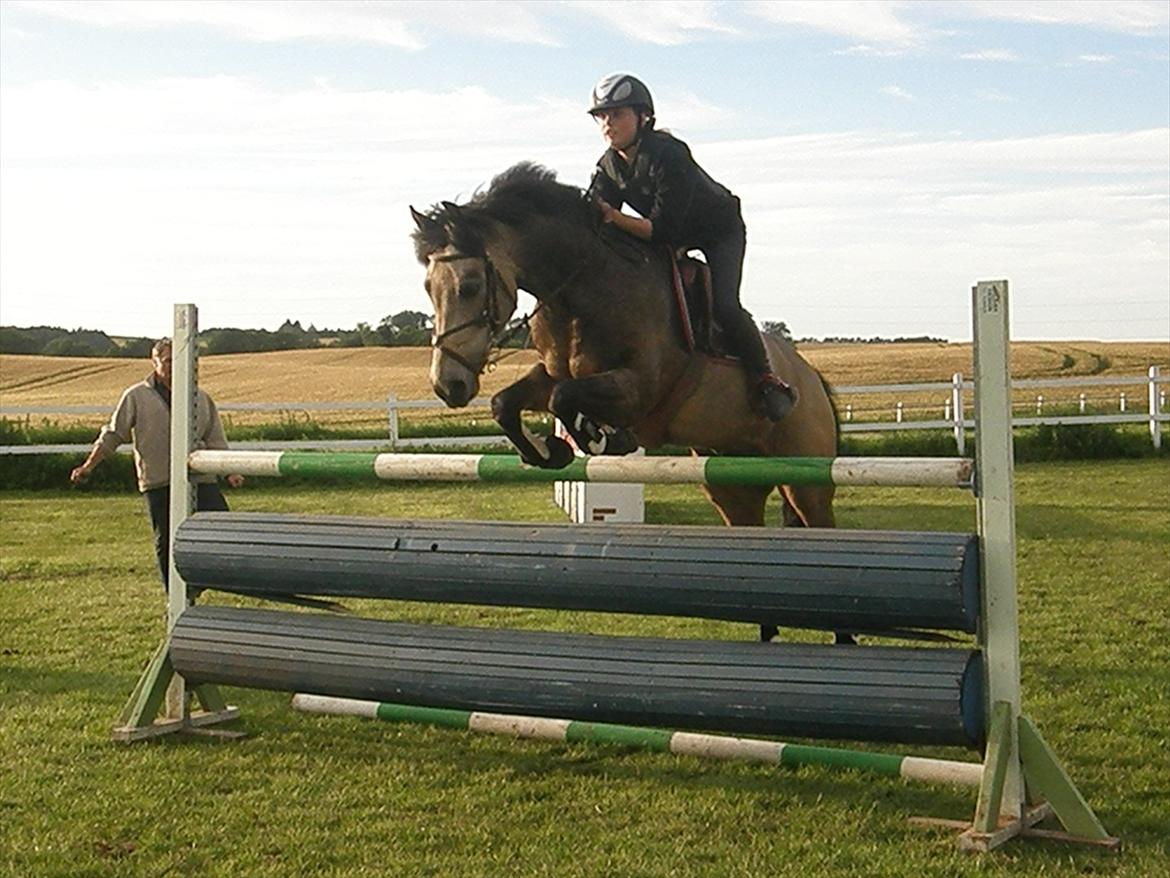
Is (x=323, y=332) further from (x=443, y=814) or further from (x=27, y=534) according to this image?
(x=443, y=814)

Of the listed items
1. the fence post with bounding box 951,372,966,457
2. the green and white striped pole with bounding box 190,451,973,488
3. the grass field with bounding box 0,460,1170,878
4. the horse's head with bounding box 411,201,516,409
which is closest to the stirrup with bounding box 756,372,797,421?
the green and white striped pole with bounding box 190,451,973,488

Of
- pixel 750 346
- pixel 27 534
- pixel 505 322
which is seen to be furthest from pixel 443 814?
pixel 27 534

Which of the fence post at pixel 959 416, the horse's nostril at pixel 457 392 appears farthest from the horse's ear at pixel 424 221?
the fence post at pixel 959 416

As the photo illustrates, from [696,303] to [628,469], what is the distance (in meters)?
1.17

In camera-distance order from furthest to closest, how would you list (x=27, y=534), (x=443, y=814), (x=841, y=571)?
(x=27, y=534)
(x=443, y=814)
(x=841, y=571)

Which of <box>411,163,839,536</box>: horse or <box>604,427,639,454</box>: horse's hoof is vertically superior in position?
<box>411,163,839,536</box>: horse

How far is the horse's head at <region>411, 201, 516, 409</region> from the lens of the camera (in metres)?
4.71

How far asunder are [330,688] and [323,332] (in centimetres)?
4563

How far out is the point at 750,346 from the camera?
5.77m

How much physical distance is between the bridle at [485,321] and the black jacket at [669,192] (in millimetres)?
712

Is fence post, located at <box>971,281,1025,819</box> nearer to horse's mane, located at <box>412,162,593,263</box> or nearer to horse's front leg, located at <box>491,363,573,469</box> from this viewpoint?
horse's front leg, located at <box>491,363,573,469</box>

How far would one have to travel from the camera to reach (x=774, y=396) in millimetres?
Answer: 5773

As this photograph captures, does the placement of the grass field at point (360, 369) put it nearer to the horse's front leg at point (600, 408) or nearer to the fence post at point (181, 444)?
the fence post at point (181, 444)

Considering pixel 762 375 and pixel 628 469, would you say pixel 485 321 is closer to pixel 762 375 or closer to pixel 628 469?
pixel 628 469
